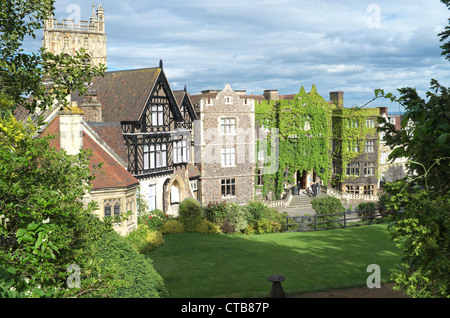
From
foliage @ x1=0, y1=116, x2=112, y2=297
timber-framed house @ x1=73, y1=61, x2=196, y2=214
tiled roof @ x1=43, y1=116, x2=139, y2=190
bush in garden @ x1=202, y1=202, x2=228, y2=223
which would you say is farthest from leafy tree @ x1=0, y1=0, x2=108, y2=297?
bush in garden @ x1=202, y1=202, x2=228, y2=223

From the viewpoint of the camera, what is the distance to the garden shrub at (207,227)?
2548cm

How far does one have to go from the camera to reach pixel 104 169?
2167cm

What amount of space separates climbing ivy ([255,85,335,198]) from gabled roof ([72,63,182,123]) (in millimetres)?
14311

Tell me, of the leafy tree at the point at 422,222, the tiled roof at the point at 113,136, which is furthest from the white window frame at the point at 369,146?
the leafy tree at the point at 422,222

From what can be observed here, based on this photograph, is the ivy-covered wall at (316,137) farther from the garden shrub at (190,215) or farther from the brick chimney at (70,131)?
the brick chimney at (70,131)

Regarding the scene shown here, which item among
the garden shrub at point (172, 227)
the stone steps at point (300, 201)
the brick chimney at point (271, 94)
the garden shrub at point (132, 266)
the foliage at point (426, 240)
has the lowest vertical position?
the stone steps at point (300, 201)

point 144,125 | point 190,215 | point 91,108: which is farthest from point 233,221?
point 91,108

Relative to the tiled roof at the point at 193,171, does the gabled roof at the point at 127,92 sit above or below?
above

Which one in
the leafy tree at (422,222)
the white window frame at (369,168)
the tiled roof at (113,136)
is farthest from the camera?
the white window frame at (369,168)

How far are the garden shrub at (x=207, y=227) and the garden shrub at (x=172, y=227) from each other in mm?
1124

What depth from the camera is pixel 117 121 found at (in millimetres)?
29891

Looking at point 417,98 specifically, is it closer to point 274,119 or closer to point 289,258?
point 289,258

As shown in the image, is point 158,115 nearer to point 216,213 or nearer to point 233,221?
point 216,213
